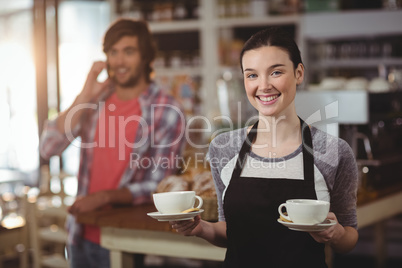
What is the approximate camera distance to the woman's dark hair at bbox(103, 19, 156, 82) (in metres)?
2.30

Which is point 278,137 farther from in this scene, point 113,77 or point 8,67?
point 8,67

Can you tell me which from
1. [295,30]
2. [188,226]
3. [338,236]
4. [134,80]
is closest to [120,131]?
[134,80]

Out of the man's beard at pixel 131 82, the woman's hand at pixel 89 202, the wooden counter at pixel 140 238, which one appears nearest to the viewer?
the wooden counter at pixel 140 238

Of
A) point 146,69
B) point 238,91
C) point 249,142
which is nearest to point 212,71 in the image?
point 238,91

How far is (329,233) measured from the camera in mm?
1257

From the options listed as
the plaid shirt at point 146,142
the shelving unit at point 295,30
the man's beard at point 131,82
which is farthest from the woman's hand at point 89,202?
the shelving unit at point 295,30

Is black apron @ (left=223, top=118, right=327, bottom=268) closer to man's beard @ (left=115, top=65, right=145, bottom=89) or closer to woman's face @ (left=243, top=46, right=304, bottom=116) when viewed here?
woman's face @ (left=243, top=46, right=304, bottom=116)

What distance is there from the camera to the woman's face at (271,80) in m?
1.37

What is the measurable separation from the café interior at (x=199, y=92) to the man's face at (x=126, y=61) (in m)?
0.30

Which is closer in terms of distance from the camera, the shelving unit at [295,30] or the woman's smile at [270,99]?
the woman's smile at [270,99]

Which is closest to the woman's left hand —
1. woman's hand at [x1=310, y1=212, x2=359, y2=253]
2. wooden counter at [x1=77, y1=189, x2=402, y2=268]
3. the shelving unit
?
woman's hand at [x1=310, y1=212, x2=359, y2=253]

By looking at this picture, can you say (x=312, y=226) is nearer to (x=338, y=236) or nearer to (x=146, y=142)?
(x=338, y=236)

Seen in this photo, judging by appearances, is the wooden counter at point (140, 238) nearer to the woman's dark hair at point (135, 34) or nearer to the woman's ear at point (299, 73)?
the woman's dark hair at point (135, 34)

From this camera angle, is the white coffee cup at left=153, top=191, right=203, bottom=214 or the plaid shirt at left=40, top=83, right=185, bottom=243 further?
the plaid shirt at left=40, top=83, right=185, bottom=243
